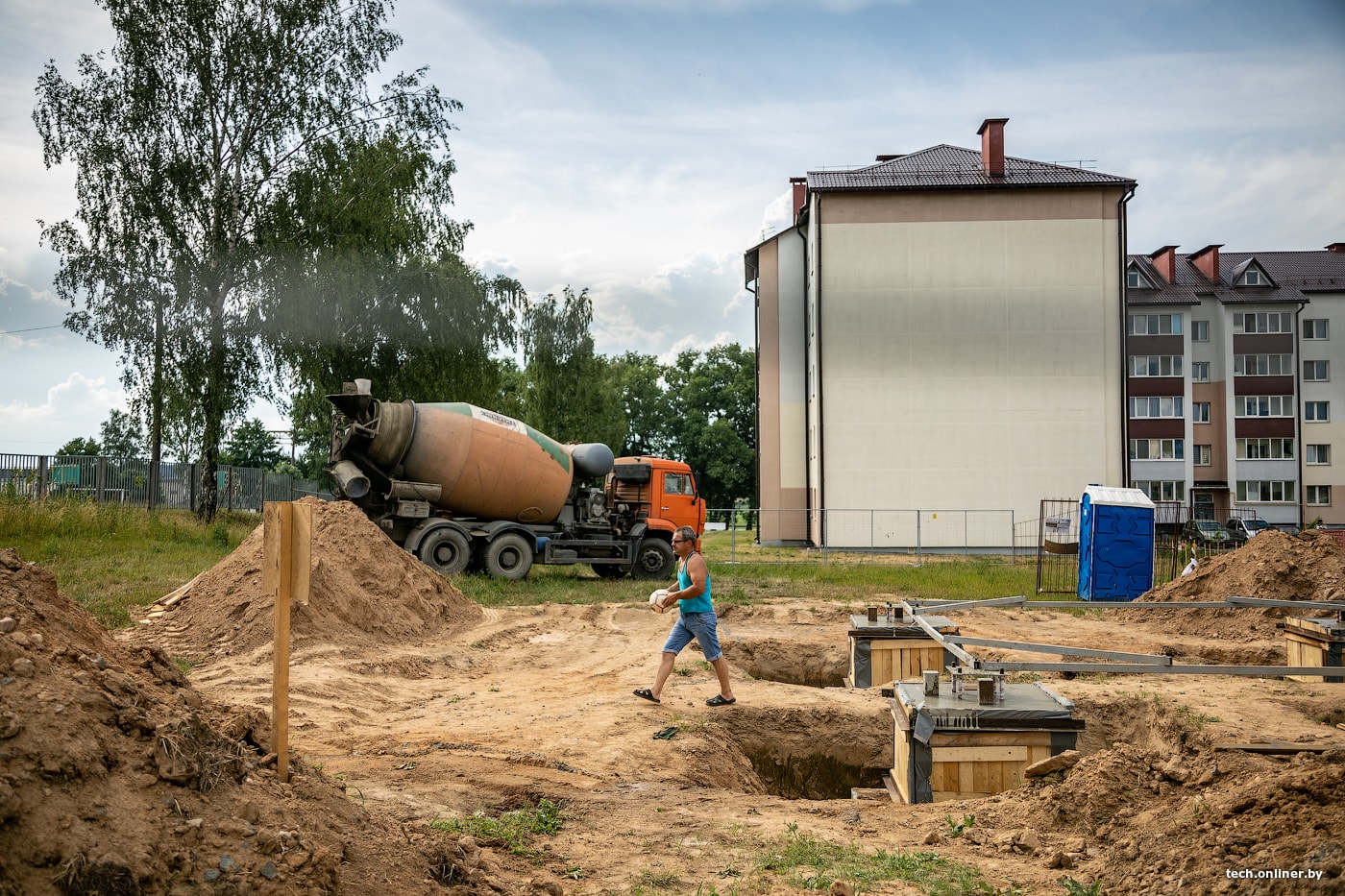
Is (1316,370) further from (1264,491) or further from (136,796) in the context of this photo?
(136,796)

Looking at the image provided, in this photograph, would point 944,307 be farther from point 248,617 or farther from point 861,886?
point 861,886

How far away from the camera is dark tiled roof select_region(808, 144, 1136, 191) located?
1335 inches

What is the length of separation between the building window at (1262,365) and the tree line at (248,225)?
139ft

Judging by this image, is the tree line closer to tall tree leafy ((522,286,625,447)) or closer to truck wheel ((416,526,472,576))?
truck wheel ((416,526,472,576))

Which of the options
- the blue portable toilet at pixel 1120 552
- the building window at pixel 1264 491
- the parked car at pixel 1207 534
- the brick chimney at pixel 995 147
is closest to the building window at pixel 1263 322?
the building window at pixel 1264 491

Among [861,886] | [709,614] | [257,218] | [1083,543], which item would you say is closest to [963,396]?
[1083,543]

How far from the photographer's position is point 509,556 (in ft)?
64.4

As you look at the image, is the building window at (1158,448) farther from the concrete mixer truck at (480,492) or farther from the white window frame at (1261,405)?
the concrete mixer truck at (480,492)

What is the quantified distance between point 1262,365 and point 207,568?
52723 mm

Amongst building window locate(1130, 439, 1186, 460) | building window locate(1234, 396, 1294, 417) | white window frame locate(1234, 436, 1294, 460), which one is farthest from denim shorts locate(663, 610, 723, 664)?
building window locate(1234, 396, 1294, 417)

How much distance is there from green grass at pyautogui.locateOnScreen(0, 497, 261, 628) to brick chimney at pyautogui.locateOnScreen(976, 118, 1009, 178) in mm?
27980

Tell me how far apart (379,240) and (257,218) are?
3.10 m

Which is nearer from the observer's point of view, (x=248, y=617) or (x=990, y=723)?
(x=990, y=723)

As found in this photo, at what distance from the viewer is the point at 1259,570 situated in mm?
15039
